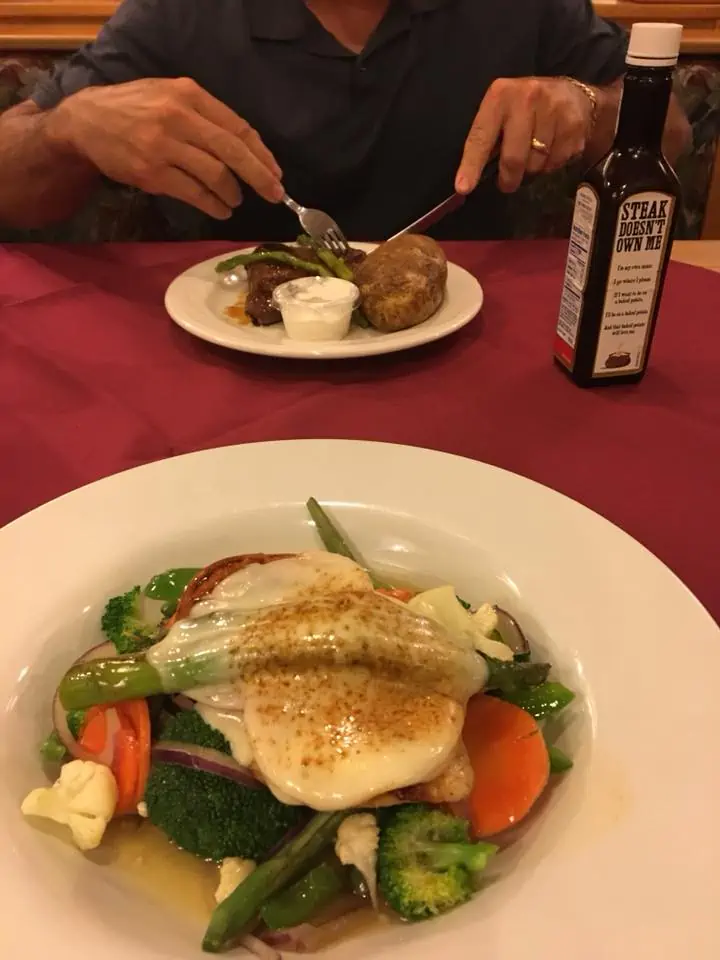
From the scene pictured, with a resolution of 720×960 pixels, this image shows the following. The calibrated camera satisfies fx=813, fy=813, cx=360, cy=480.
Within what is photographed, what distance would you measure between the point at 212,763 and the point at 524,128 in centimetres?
169

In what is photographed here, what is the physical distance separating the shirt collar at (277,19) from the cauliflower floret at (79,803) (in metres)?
2.09

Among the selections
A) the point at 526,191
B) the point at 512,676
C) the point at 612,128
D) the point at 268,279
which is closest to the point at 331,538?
the point at 512,676

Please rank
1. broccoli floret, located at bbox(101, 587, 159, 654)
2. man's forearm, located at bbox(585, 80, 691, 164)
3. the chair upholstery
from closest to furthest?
1. broccoli floret, located at bbox(101, 587, 159, 654)
2. man's forearm, located at bbox(585, 80, 691, 164)
3. the chair upholstery

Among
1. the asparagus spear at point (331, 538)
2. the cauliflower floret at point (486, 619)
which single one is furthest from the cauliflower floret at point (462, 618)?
the asparagus spear at point (331, 538)

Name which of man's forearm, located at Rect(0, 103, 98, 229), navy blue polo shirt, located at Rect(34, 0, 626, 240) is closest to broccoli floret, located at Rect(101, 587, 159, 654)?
man's forearm, located at Rect(0, 103, 98, 229)

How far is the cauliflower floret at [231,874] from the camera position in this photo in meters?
0.84

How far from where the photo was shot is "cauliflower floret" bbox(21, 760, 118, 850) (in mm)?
840

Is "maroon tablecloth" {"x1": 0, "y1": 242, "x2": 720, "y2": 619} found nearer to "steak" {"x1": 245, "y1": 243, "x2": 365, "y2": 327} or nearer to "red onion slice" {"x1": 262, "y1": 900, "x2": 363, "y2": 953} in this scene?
"steak" {"x1": 245, "y1": 243, "x2": 365, "y2": 327}

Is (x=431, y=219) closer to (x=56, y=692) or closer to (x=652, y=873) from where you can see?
(x=56, y=692)

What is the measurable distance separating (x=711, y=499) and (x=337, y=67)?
1767mm

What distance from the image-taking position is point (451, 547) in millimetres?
1148

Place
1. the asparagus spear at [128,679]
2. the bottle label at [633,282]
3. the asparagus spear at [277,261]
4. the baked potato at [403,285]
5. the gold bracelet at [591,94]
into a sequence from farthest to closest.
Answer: the gold bracelet at [591,94]
the asparagus spear at [277,261]
the baked potato at [403,285]
the bottle label at [633,282]
the asparagus spear at [128,679]

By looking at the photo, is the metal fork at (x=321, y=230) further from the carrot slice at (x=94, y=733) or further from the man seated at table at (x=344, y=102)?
the carrot slice at (x=94, y=733)

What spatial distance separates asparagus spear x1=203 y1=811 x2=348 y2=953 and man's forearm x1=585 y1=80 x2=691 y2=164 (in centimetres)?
207
